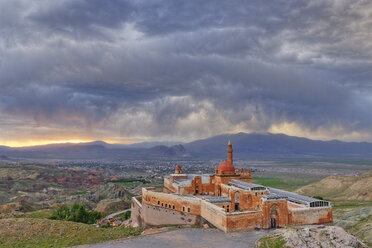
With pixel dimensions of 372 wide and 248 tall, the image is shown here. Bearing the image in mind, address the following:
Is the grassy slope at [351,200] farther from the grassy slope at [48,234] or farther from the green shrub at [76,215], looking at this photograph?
the green shrub at [76,215]

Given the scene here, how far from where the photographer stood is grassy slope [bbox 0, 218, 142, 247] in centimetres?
4234

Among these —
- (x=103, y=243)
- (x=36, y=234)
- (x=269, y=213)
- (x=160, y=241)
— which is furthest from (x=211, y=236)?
(x=36, y=234)

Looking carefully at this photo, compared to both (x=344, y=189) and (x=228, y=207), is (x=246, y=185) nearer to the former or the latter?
(x=228, y=207)

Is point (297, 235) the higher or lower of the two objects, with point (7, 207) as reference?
higher

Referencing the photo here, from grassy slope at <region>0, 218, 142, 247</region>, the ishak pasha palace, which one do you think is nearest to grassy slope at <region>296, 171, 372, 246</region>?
the ishak pasha palace

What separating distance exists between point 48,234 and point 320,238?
3575 centimetres

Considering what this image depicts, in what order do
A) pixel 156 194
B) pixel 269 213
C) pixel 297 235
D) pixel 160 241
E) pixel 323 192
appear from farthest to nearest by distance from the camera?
pixel 323 192 < pixel 156 194 < pixel 269 213 < pixel 160 241 < pixel 297 235

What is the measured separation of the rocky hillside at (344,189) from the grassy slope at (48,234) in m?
70.6

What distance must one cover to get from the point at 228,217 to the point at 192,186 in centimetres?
2455

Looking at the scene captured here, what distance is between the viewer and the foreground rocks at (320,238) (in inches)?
1297

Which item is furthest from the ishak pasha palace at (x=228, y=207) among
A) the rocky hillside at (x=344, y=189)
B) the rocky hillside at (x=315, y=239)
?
the rocky hillside at (x=344, y=189)

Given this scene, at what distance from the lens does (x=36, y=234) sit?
45.4 metres

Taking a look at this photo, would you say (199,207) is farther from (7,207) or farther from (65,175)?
(65,175)

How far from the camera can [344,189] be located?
10469cm
